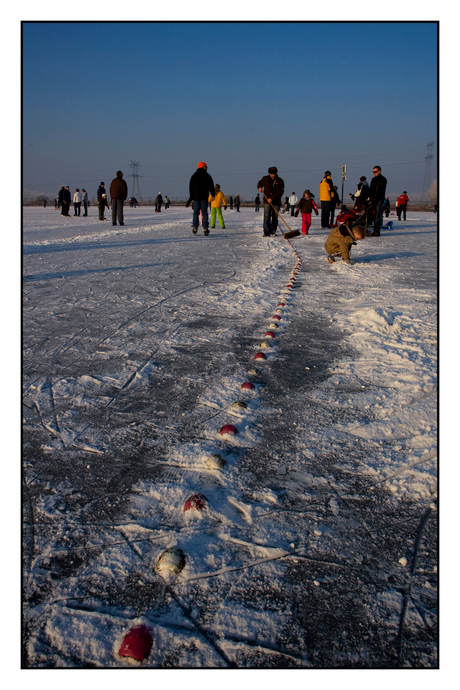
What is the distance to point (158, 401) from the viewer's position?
111 inches

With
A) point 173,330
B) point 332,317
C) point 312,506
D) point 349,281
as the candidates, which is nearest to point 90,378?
point 173,330

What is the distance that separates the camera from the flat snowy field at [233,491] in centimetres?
135

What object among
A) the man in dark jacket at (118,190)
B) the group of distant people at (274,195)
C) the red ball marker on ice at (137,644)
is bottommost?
the red ball marker on ice at (137,644)

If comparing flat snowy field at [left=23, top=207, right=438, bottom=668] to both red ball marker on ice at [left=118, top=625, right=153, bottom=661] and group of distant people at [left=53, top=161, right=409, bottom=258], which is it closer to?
red ball marker on ice at [left=118, top=625, right=153, bottom=661]

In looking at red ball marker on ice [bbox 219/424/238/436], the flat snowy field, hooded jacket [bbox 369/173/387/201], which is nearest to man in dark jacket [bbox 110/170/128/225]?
hooded jacket [bbox 369/173/387/201]

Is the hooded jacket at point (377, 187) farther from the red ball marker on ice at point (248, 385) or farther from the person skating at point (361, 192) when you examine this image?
the red ball marker on ice at point (248, 385)

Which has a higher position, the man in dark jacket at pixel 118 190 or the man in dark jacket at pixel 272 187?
the man in dark jacket at pixel 118 190

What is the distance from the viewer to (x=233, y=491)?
77.4 inches

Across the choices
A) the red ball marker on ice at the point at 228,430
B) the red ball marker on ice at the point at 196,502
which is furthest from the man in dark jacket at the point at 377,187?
the red ball marker on ice at the point at 196,502

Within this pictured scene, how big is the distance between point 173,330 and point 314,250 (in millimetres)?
6977

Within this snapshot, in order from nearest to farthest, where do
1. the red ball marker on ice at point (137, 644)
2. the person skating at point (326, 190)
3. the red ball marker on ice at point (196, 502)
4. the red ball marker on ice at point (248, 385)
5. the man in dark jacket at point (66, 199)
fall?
1. the red ball marker on ice at point (137, 644)
2. the red ball marker on ice at point (196, 502)
3. the red ball marker on ice at point (248, 385)
4. the person skating at point (326, 190)
5. the man in dark jacket at point (66, 199)

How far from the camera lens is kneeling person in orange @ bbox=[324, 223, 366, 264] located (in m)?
7.86

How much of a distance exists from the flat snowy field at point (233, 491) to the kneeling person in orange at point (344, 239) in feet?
11.9

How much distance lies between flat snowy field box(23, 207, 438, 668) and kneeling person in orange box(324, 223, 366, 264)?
362cm
